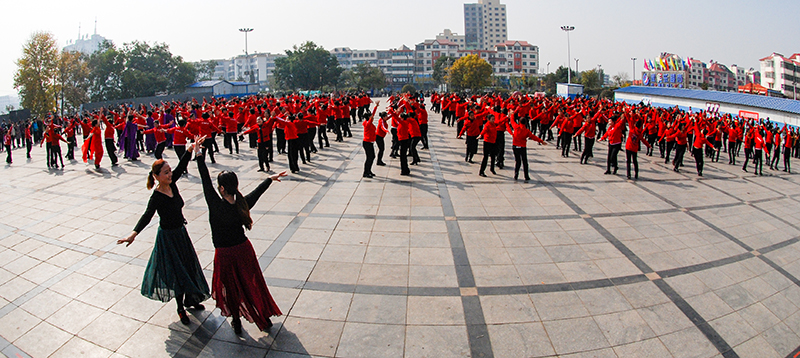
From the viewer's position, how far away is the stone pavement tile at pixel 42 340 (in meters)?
4.10

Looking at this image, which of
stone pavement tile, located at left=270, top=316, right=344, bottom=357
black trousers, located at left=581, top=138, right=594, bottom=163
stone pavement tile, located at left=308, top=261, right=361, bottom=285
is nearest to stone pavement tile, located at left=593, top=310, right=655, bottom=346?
stone pavement tile, located at left=270, top=316, right=344, bottom=357

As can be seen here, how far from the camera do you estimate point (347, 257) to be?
6047 mm

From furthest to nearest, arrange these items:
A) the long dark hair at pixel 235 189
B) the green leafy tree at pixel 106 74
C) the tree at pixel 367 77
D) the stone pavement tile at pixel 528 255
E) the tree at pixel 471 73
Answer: the tree at pixel 367 77
the tree at pixel 471 73
the green leafy tree at pixel 106 74
the stone pavement tile at pixel 528 255
the long dark hair at pixel 235 189

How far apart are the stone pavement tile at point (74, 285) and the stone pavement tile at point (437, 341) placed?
4027 millimetres

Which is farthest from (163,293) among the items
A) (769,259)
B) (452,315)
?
(769,259)

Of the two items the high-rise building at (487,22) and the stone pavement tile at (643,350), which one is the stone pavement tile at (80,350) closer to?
the stone pavement tile at (643,350)

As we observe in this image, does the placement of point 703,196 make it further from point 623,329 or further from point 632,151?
point 623,329

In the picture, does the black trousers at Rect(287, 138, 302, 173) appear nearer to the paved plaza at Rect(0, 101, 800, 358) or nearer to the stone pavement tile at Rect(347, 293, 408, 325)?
the paved plaza at Rect(0, 101, 800, 358)

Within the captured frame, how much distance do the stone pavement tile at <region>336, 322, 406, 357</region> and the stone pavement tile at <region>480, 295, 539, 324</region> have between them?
990mm

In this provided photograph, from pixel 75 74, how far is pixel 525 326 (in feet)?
182

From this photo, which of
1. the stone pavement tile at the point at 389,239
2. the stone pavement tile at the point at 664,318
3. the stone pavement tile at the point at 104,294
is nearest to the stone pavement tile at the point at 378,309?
the stone pavement tile at the point at 389,239

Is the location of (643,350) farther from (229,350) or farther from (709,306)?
(229,350)

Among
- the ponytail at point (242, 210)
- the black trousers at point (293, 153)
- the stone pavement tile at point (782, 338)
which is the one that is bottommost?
the stone pavement tile at point (782, 338)

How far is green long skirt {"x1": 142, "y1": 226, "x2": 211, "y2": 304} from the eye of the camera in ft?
14.1
